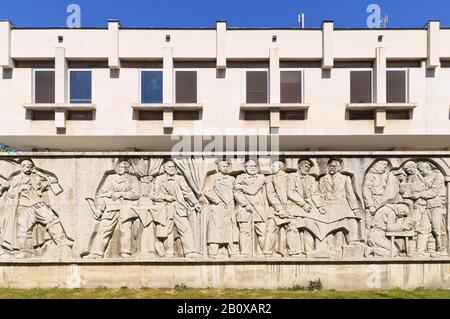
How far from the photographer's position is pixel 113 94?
18.7m

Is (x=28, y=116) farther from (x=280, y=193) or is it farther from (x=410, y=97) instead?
(x=410, y=97)

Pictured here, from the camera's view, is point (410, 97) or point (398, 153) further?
point (410, 97)

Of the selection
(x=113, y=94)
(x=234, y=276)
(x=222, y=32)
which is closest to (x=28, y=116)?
(x=113, y=94)

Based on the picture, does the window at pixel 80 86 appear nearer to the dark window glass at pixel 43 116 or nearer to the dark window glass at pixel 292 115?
the dark window glass at pixel 43 116

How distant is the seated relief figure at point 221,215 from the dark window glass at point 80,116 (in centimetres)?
1350

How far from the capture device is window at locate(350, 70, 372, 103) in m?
18.9

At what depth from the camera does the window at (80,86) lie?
18875 mm

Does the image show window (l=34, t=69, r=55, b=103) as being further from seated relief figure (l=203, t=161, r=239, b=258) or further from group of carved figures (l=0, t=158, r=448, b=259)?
seated relief figure (l=203, t=161, r=239, b=258)

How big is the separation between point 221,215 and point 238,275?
1600 mm

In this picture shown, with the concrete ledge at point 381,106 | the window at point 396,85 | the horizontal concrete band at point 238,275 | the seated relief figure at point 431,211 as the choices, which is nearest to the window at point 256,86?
the concrete ledge at point 381,106

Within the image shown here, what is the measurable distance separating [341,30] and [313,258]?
15.8m

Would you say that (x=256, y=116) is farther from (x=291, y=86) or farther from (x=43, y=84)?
(x=43, y=84)

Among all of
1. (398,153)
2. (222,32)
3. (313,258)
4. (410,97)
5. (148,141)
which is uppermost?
(222,32)
